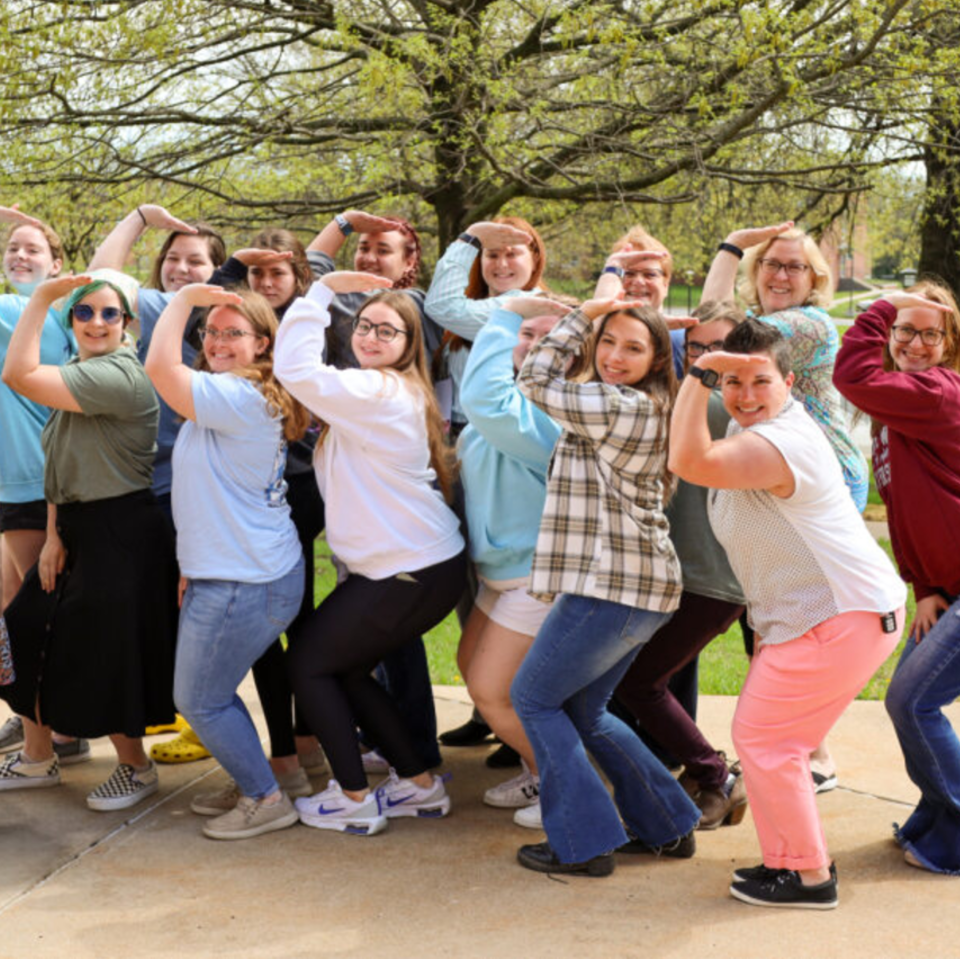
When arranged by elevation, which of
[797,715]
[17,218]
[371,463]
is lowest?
[797,715]

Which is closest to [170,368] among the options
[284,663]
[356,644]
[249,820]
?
[356,644]

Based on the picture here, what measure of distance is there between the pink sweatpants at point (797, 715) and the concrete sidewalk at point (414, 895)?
23cm

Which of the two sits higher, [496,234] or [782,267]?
[496,234]

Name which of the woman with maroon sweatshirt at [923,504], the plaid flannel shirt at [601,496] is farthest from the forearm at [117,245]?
the woman with maroon sweatshirt at [923,504]

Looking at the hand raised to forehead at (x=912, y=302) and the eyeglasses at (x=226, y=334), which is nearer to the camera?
the hand raised to forehead at (x=912, y=302)

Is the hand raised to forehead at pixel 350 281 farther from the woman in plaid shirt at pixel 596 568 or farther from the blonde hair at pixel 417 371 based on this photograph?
the woman in plaid shirt at pixel 596 568

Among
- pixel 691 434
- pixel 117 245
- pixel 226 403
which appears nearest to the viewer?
pixel 691 434

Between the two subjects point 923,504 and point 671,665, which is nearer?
point 923,504

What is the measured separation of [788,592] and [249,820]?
79.9 inches

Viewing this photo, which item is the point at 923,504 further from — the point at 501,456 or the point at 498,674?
the point at 498,674

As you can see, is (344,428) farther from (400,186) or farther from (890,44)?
(890,44)

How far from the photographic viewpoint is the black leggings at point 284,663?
4867 mm

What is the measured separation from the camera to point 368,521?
4.38 meters

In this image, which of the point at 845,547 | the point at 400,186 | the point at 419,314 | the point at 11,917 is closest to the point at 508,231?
the point at 419,314
